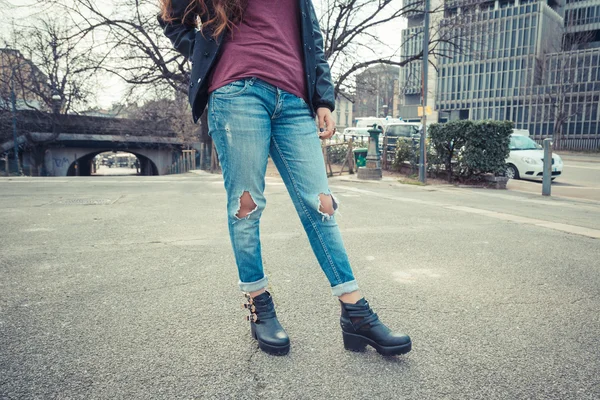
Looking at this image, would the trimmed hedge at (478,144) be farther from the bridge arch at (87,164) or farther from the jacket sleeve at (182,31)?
the bridge arch at (87,164)

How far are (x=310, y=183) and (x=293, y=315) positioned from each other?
70 cm

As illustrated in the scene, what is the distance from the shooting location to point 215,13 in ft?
6.16

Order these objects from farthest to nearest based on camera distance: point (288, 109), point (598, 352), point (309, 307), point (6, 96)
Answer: point (6, 96) < point (309, 307) < point (288, 109) < point (598, 352)

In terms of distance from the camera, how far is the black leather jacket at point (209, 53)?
1936 mm

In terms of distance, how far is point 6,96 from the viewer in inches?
1256

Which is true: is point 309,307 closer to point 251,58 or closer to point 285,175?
point 285,175

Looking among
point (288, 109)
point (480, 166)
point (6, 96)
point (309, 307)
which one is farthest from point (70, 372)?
point (6, 96)

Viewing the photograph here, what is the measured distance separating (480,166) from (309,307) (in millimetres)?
10179

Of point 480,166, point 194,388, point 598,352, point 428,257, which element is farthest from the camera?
point 480,166

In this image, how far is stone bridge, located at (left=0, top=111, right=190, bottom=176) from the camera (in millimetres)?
35094

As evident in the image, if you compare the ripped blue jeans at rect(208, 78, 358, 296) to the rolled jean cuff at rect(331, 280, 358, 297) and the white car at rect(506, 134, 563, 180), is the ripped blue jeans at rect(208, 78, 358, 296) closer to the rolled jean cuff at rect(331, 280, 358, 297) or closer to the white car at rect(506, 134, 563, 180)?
the rolled jean cuff at rect(331, 280, 358, 297)

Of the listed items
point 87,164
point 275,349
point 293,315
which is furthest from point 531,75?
point 275,349

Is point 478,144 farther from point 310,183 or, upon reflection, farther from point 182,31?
point 182,31

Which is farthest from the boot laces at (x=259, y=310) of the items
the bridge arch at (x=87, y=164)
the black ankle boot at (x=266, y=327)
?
the bridge arch at (x=87, y=164)
